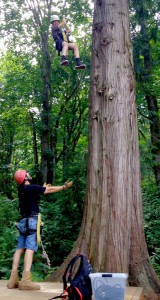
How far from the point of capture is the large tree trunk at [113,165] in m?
5.09

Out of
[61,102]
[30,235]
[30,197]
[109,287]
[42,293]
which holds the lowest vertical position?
[42,293]

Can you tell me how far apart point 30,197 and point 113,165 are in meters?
1.31

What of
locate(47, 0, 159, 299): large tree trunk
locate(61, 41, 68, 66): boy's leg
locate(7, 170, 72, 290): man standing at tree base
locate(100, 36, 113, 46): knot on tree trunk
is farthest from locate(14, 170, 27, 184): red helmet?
locate(61, 41, 68, 66): boy's leg

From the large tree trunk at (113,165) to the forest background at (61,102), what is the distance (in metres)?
3.36

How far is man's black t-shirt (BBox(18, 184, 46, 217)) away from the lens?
16.1 ft

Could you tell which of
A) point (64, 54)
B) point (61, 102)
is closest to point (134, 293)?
point (64, 54)

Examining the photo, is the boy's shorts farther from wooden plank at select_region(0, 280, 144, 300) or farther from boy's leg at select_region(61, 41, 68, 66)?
boy's leg at select_region(61, 41, 68, 66)

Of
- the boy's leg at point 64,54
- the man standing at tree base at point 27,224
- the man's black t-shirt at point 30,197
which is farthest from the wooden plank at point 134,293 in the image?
the boy's leg at point 64,54

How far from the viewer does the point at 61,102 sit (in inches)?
658

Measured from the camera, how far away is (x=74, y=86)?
16062 mm

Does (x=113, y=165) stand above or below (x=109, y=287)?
above

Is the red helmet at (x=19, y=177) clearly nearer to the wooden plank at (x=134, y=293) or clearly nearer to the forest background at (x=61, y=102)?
the wooden plank at (x=134, y=293)

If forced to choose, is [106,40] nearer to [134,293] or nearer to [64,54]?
[64,54]

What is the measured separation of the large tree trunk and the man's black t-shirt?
2.90ft
